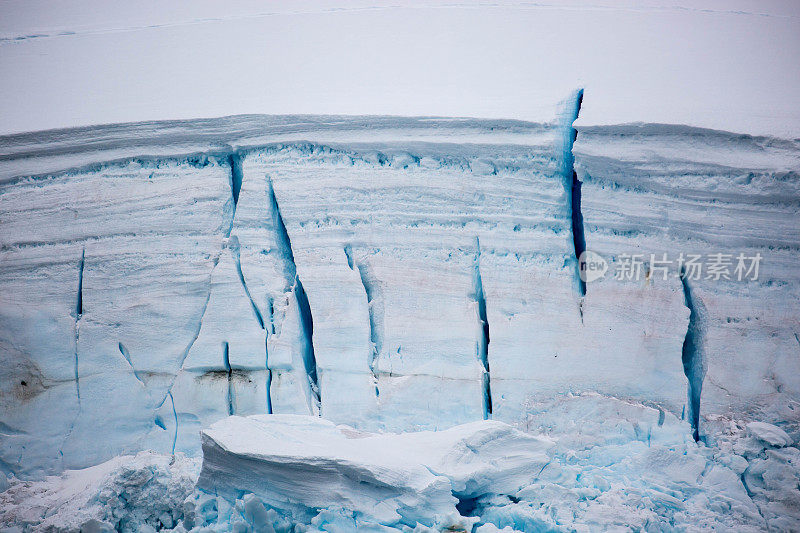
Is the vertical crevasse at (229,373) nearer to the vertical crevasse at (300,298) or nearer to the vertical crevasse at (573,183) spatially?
the vertical crevasse at (300,298)

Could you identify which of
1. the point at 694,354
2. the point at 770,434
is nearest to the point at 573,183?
the point at 694,354

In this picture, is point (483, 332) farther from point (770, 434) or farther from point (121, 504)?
point (121, 504)

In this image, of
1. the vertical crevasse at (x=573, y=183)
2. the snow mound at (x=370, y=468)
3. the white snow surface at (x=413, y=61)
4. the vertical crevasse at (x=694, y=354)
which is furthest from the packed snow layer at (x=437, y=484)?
the white snow surface at (x=413, y=61)

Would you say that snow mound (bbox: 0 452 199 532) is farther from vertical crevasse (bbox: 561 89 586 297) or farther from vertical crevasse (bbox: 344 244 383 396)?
vertical crevasse (bbox: 561 89 586 297)

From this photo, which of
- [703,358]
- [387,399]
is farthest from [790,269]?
[387,399]

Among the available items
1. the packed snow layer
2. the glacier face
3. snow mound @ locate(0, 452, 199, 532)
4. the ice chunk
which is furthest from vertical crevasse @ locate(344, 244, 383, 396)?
the ice chunk

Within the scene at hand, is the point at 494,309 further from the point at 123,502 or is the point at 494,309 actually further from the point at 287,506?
the point at 123,502

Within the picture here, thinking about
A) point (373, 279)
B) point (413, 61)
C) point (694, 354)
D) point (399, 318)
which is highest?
point (413, 61)
